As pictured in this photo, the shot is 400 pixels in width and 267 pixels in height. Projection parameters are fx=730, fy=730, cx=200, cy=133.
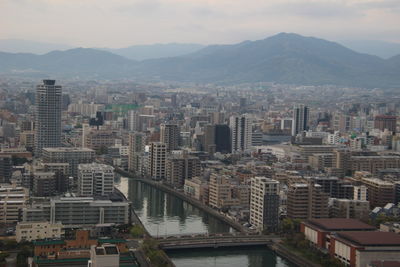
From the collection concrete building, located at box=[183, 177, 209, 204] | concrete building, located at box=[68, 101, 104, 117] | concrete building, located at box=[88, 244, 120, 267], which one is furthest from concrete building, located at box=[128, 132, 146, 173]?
concrete building, located at box=[68, 101, 104, 117]

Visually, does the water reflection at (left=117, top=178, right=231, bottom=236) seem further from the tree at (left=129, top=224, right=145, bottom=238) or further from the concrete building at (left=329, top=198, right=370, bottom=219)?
the concrete building at (left=329, top=198, right=370, bottom=219)

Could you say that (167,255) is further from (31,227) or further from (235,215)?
(235,215)

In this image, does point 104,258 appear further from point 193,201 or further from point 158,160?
point 158,160

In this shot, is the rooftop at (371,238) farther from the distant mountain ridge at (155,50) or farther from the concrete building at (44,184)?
the distant mountain ridge at (155,50)

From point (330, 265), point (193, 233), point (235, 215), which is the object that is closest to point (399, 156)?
point (235, 215)

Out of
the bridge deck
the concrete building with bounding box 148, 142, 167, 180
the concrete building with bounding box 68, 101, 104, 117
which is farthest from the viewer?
the concrete building with bounding box 68, 101, 104, 117

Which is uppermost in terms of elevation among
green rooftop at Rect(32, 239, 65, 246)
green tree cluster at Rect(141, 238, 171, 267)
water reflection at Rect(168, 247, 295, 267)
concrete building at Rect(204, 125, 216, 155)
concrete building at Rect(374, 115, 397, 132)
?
concrete building at Rect(374, 115, 397, 132)
